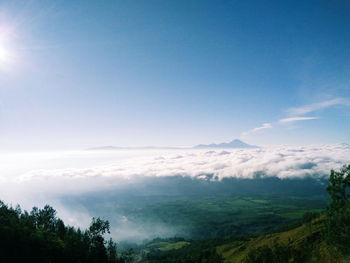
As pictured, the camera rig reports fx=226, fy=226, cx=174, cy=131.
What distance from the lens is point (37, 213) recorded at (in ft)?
322

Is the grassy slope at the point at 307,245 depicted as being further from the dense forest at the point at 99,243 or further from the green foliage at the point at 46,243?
the green foliage at the point at 46,243

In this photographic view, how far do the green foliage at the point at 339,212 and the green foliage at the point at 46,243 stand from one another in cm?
6956

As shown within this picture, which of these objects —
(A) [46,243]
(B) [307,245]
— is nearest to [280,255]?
(B) [307,245]

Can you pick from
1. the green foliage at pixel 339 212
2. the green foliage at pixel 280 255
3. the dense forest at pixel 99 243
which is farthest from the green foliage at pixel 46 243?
the green foliage at pixel 339 212

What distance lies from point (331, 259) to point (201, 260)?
124492 millimetres

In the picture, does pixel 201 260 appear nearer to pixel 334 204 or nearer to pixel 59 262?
pixel 59 262

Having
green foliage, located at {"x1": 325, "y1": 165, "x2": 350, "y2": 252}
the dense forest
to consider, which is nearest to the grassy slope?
the dense forest

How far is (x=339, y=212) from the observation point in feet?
161

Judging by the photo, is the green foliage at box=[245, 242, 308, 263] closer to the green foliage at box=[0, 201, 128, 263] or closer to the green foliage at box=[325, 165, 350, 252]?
the green foliage at box=[325, 165, 350, 252]

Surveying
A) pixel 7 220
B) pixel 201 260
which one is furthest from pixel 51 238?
pixel 201 260

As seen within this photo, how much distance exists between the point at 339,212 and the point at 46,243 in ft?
259

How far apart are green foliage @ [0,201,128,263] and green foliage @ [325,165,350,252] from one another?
69.6 metres

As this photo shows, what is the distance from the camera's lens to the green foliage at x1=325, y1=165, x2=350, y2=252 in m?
43.7

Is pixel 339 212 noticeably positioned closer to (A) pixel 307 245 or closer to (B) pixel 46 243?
(A) pixel 307 245
